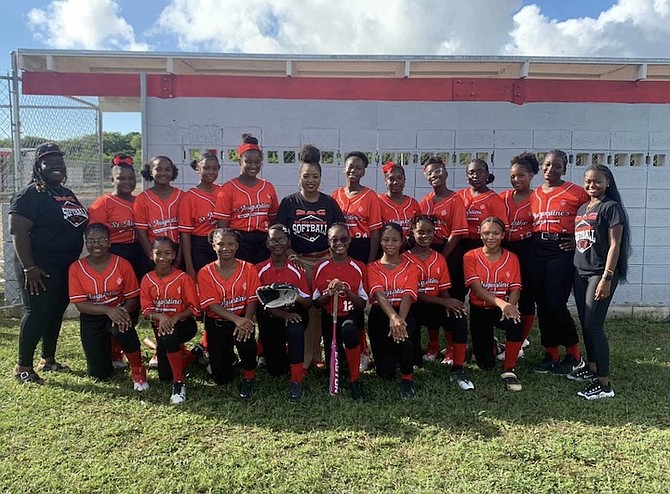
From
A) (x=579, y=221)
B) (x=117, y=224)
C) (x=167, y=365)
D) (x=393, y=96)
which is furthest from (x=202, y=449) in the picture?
(x=393, y=96)

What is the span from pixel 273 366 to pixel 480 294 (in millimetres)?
1739

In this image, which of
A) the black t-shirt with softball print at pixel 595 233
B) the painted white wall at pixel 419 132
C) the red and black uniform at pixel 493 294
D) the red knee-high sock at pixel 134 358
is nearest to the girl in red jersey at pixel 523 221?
the red and black uniform at pixel 493 294

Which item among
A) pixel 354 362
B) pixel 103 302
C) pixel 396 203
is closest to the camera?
pixel 354 362

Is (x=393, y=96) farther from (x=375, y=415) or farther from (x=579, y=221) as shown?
Answer: (x=375, y=415)

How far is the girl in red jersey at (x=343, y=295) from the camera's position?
379cm

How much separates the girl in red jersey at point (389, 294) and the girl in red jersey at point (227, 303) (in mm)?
915

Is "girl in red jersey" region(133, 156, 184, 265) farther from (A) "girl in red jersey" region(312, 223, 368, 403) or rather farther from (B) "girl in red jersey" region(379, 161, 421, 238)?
(B) "girl in red jersey" region(379, 161, 421, 238)

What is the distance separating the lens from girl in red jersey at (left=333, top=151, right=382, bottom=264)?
4.26m

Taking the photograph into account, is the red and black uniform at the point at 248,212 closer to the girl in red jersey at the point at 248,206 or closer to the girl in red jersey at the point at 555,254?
the girl in red jersey at the point at 248,206

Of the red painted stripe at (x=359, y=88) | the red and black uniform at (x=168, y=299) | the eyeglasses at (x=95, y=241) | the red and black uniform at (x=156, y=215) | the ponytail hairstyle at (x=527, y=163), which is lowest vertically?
the red and black uniform at (x=168, y=299)

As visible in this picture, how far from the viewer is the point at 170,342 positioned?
12.4 feet

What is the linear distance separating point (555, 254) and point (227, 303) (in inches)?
102

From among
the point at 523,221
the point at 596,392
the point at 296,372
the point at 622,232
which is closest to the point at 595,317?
the point at 596,392

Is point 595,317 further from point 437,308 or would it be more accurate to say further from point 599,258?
point 437,308
